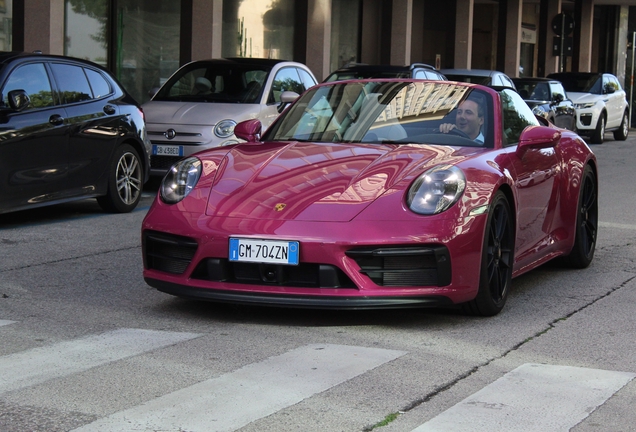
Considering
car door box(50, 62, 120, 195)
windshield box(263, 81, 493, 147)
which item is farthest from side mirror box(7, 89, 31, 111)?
windshield box(263, 81, 493, 147)

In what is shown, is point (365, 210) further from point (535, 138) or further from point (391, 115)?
point (535, 138)

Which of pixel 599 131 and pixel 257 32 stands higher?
pixel 257 32

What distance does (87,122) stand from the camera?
1066cm

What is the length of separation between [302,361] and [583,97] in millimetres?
23698

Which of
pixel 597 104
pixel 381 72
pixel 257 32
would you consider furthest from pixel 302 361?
pixel 597 104

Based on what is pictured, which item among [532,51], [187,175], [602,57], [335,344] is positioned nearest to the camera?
[335,344]

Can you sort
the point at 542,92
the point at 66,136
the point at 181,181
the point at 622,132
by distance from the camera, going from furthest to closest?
1. the point at 622,132
2. the point at 542,92
3. the point at 66,136
4. the point at 181,181

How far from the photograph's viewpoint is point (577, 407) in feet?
14.7

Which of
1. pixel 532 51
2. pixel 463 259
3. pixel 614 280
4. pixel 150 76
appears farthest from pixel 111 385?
pixel 532 51

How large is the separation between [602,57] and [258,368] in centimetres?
4556

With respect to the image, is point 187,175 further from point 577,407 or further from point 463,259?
point 577,407

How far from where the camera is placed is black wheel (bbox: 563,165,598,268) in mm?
8164

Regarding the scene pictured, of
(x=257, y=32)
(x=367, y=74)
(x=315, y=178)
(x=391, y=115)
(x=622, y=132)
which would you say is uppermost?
(x=257, y=32)

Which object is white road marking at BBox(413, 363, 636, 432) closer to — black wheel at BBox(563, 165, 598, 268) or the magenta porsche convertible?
the magenta porsche convertible
